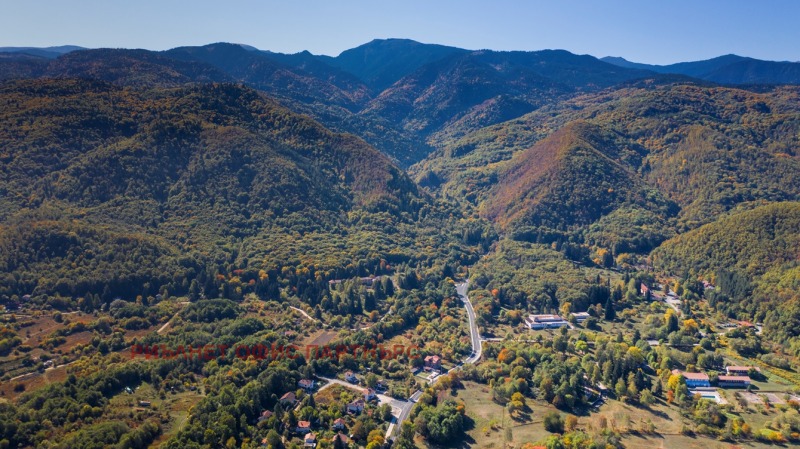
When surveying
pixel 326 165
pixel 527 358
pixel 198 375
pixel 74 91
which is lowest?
pixel 198 375

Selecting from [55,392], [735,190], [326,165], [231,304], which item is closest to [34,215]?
[231,304]

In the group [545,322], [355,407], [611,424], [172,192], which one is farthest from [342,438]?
[172,192]

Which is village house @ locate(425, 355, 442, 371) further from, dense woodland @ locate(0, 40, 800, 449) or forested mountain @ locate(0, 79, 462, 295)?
forested mountain @ locate(0, 79, 462, 295)

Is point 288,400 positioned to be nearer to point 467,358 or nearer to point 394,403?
point 394,403

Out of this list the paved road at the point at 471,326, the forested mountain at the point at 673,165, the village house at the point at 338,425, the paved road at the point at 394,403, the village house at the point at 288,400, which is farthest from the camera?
the forested mountain at the point at 673,165

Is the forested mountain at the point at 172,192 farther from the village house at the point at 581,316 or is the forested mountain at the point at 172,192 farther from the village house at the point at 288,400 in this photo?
Answer: the village house at the point at 288,400

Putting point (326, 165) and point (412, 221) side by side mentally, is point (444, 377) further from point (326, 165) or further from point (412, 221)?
point (326, 165)

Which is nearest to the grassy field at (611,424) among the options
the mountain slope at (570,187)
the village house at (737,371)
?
the village house at (737,371)
